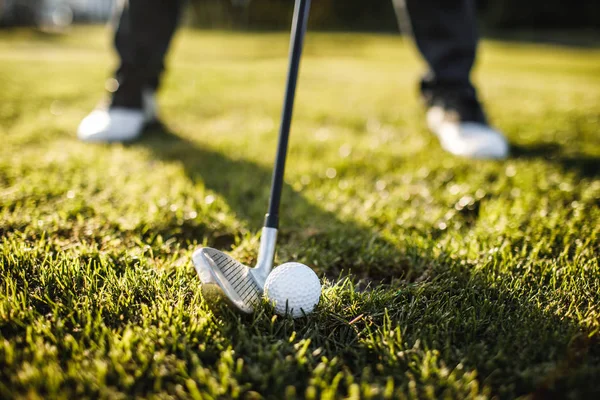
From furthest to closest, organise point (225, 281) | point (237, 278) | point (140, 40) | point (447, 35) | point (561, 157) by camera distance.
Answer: point (140, 40), point (447, 35), point (561, 157), point (237, 278), point (225, 281)

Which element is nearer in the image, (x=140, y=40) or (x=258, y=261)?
(x=258, y=261)

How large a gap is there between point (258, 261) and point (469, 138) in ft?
6.74

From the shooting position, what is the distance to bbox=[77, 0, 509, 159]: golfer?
320cm

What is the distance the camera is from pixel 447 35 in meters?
3.25

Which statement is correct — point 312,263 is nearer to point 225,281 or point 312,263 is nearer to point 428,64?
point 225,281

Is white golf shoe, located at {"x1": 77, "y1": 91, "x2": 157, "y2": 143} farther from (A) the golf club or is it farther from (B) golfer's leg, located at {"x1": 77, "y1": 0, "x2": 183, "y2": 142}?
(A) the golf club

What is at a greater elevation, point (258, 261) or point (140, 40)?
point (140, 40)

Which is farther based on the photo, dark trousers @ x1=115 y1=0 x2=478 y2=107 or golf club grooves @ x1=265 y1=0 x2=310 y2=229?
dark trousers @ x1=115 y1=0 x2=478 y2=107

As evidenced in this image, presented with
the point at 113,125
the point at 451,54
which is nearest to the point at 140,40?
the point at 113,125

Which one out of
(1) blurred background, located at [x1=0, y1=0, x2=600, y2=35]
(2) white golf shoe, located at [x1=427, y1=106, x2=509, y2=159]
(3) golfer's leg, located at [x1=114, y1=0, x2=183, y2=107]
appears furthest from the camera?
(1) blurred background, located at [x1=0, y1=0, x2=600, y2=35]

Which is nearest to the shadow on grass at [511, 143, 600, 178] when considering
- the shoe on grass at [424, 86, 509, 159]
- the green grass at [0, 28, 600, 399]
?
the green grass at [0, 28, 600, 399]

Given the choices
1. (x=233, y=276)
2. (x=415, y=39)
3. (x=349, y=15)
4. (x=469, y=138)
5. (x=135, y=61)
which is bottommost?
(x=233, y=276)

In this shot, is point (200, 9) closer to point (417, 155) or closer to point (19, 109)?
point (19, 109)

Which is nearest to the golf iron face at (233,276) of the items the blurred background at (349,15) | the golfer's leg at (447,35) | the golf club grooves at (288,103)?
the golf club grooves at (288,103)
